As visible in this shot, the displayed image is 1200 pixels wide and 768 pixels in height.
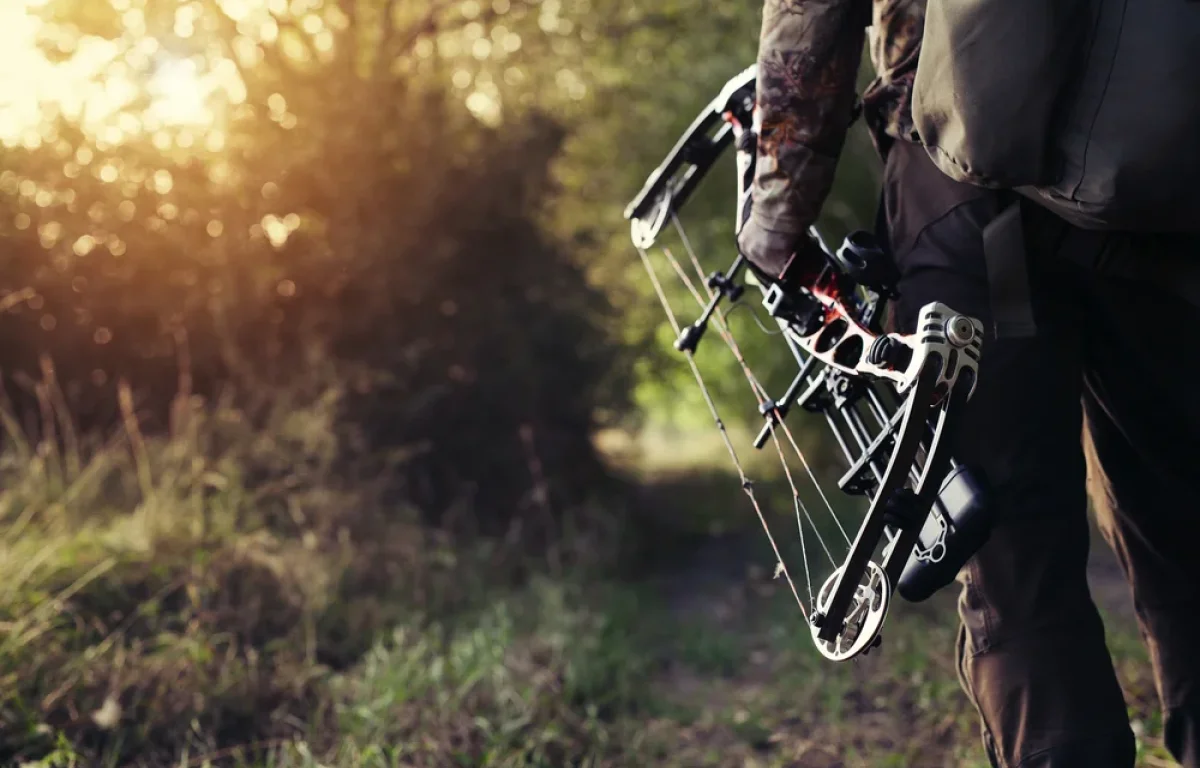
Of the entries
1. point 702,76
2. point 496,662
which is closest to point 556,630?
point 496,662

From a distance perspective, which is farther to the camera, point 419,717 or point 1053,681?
point 419,717

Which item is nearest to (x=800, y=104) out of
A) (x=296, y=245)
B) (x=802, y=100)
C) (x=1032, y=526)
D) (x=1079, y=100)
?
(x=802, y=100)

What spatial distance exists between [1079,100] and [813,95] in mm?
509

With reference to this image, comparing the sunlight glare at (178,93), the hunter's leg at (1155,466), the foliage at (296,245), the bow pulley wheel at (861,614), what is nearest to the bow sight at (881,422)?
the bow pulley wheel at (861,614)

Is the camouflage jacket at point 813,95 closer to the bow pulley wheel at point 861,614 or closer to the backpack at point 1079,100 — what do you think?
the backpack at point 1079,100

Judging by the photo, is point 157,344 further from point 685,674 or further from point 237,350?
point 685,674

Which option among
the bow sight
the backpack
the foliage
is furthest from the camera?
the foliage

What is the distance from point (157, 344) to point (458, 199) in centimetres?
183

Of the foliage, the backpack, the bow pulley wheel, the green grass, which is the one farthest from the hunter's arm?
the foliage

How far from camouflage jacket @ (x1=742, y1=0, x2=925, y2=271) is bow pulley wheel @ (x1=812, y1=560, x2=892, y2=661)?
68 centimetres

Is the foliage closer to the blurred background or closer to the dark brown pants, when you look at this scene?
the blurred background

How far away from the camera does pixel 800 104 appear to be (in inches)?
77.1

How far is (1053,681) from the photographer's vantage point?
5.90 ft

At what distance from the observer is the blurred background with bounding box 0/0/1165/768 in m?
3.22
